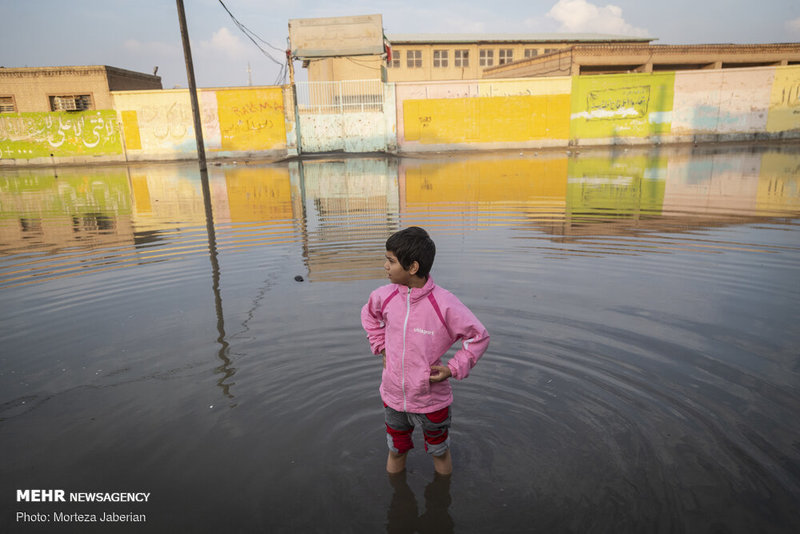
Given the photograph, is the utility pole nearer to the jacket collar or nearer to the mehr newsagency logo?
the mehr newsagency logo

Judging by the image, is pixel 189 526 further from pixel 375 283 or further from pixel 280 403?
pixel 375 283

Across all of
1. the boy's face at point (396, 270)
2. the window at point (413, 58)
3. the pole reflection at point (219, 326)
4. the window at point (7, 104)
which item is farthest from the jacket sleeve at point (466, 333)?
the window at point (413, 58)

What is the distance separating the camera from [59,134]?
82.8 ft

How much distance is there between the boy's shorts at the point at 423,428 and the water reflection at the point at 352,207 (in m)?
3.24

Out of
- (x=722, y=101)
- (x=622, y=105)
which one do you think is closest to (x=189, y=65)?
(x=622, y=105)

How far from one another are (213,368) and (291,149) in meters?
22.1

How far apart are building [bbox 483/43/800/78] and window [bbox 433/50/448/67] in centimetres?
1393

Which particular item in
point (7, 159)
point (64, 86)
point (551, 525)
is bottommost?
point (551, 525)

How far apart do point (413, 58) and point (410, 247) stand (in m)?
44.8

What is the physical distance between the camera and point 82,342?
4.00 metres

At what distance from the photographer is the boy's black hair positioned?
6.66 feet

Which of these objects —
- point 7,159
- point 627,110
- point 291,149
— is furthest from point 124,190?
point 627,110

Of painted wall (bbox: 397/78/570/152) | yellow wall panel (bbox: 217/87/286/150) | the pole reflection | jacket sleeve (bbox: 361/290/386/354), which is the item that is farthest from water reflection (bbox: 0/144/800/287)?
painted wall (bbox: 397/78/570/152)

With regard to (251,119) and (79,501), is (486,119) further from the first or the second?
(79,501)
